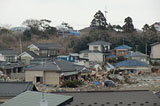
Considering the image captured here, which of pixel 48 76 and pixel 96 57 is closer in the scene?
pixel 48 76

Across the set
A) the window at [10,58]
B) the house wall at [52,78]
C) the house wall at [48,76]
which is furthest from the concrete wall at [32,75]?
the window at [10,58]

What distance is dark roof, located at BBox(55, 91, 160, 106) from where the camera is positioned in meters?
6.96

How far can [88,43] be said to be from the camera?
115 feet

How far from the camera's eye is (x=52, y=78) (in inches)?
702

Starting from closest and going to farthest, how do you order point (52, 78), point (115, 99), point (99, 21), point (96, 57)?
point (115, 99)
point (52, 78)
point (96, 57)
point (99, 21)

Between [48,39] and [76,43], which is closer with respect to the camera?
[76,43]

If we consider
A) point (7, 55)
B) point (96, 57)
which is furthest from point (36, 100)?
point (96, 57)

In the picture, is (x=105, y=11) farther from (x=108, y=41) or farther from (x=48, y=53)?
(x=48, y=53)

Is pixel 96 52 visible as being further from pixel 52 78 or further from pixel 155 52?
pixel 52 78

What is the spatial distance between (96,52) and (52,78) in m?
14.2

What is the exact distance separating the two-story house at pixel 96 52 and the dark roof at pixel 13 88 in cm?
2276

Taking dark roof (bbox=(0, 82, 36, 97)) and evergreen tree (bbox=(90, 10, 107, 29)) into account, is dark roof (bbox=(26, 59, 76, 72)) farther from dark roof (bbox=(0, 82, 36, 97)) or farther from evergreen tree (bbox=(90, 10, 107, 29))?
evergreen tree (bbox=(90, 10, 107, 29))

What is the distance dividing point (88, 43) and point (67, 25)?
42.8 ft

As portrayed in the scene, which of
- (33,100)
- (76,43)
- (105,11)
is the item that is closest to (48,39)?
(76,43)
